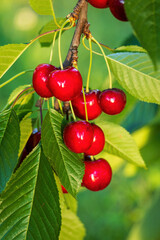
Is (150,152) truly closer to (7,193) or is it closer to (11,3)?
(7,193)

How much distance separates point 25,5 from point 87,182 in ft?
15.5

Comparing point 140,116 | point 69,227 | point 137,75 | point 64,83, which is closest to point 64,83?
point 64,83

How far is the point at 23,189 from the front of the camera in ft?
2.88

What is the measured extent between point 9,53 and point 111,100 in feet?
1.08

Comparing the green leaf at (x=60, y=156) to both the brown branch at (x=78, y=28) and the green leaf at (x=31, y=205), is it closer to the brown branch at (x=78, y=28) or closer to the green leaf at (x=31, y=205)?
the green leaf at (x=31, y=205)

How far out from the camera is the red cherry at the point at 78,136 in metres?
0.87

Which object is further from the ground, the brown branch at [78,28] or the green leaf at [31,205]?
the brown branch at [78,28]

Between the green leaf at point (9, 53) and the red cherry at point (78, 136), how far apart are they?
10.2 inches

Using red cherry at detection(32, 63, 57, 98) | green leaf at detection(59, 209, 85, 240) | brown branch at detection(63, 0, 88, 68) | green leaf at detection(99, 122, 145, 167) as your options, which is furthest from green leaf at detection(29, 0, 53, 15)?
green leaf at detection(59, 209, 85, 240)

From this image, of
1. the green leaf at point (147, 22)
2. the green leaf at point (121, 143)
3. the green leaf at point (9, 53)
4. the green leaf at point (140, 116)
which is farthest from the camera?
the green leaf at point (140, 116)

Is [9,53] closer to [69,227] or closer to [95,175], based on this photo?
[95,175]

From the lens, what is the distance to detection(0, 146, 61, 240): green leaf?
0.84 meters

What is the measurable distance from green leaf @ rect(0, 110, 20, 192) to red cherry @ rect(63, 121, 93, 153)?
0.44 feet

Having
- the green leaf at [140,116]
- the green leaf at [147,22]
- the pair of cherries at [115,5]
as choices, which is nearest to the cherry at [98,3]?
the pair of cherries at [115,5]
